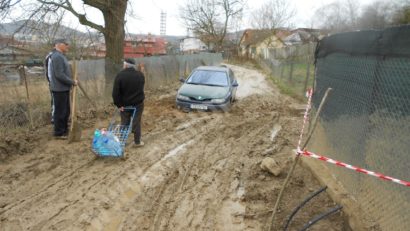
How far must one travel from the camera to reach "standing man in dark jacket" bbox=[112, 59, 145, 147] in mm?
8633

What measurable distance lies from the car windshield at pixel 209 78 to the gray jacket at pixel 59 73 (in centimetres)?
622

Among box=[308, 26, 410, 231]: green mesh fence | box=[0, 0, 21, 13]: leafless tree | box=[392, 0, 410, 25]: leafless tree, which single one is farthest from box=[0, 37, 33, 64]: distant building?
box=[392, 0, 410, 25]: leafless tree

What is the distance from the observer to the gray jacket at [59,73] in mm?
8875

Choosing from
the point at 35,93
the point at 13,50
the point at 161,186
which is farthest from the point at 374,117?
the point at 13,50

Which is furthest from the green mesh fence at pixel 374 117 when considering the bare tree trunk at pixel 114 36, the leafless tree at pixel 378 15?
the leafless tree at pixel 378 15

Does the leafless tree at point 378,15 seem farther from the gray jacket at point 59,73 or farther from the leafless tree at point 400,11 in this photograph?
the gray jacket at point 59,73

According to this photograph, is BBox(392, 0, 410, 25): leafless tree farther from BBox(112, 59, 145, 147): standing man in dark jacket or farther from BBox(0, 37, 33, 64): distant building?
BBox(0, 37, 33, 64): distant building

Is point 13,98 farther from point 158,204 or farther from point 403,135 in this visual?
point 403,135

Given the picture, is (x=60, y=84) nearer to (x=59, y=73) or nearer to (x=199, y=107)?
(x=59, y=73)

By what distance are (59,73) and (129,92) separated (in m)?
1.59

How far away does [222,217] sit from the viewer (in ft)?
18.9

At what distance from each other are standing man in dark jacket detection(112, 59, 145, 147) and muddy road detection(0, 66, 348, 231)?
703 mm

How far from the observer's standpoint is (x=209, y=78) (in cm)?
1491

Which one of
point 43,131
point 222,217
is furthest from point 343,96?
point 43,131
